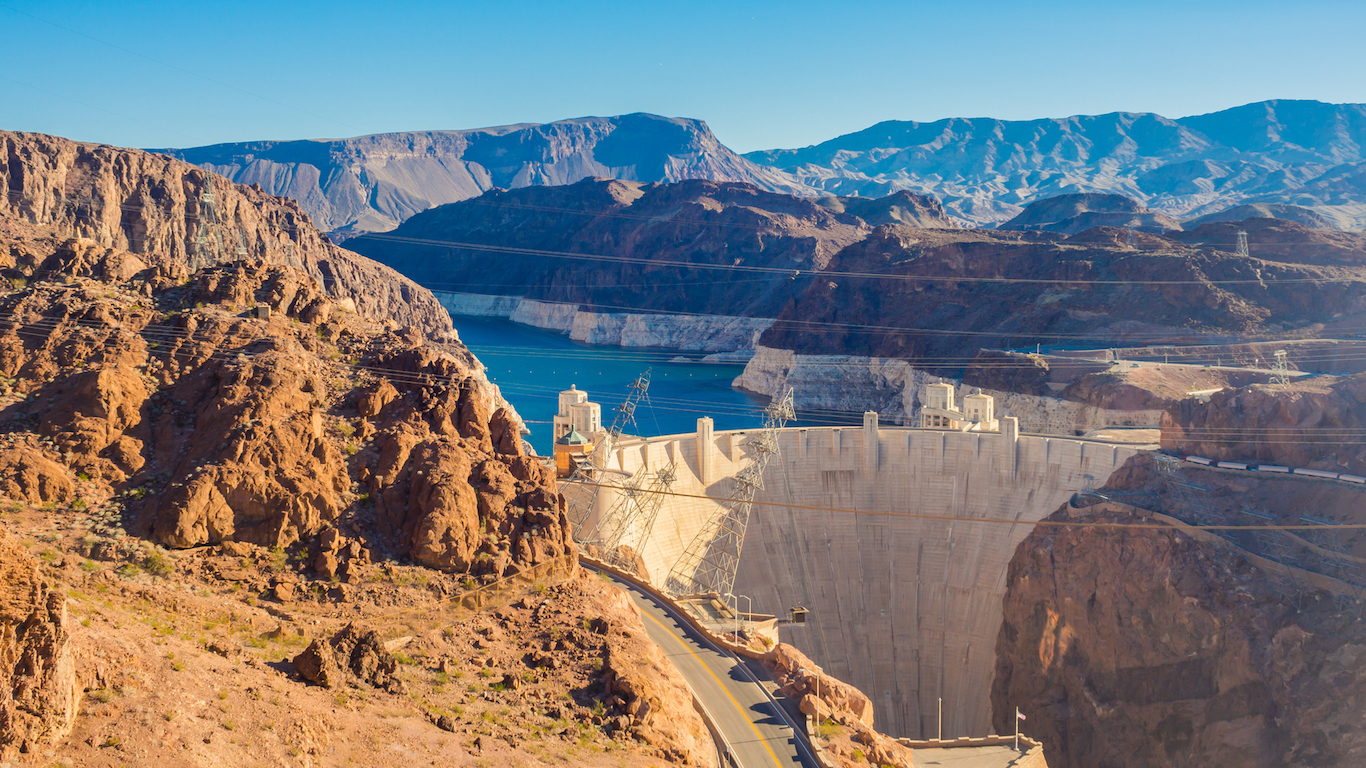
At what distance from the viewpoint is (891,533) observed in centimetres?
5919

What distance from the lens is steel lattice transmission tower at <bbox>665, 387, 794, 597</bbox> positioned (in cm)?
5225

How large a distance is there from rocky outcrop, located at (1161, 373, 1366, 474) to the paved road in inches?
1481

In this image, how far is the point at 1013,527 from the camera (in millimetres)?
57938

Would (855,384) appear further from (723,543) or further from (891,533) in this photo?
(723,543)

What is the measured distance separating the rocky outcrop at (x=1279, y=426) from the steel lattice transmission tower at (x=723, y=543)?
24.6 m

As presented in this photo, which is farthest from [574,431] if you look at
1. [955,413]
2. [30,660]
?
[30,660]

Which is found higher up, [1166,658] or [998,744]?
[998,744]

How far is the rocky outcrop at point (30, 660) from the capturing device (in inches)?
500

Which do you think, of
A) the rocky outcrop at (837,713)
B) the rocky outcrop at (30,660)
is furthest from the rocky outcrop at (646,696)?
the rocky outcrop at (30,660)

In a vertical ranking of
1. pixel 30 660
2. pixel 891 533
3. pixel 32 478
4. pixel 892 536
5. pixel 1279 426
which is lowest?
pixel 892 536

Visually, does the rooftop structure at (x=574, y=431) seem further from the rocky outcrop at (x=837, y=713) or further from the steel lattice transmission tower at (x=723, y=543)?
the rocky outcrop at (x=837, y=713)

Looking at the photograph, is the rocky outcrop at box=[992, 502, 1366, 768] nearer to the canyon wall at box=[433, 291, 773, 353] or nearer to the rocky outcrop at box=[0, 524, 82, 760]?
the rocky outcrop at box=[0, 524, 82, 760]

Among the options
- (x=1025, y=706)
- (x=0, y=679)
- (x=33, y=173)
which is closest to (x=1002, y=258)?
(x=1025, y=706)

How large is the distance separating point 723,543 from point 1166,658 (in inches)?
913
